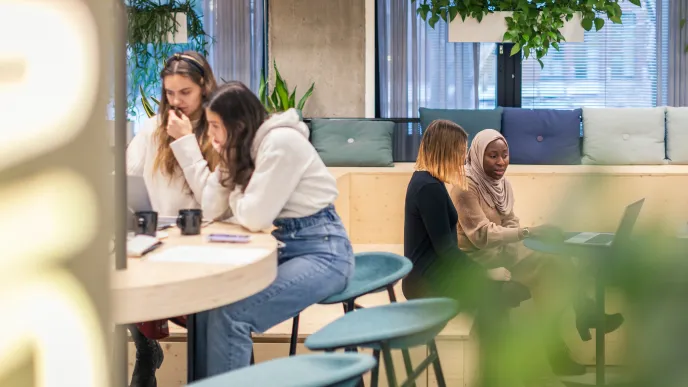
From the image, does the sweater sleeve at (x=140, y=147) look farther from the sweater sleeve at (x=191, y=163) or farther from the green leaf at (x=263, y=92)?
the green leaf at (x=263, y=92)

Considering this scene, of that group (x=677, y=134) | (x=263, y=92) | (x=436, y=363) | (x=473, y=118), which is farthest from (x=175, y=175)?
(x=677, y=134)

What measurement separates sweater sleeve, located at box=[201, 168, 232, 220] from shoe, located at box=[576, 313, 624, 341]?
226 centimetres

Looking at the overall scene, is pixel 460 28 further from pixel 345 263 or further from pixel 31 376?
pixel 31 376

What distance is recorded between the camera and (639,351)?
1.01 ft

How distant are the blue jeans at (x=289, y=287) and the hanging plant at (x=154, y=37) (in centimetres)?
489

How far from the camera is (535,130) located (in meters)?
6.68

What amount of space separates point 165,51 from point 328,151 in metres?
2.09

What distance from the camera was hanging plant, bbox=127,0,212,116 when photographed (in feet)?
23.9

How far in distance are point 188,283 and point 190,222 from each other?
688 mm

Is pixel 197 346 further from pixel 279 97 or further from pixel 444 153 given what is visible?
pixel 279 97

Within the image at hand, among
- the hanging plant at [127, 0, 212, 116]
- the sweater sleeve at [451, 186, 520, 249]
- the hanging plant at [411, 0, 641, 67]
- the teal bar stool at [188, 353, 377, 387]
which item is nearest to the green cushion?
the hanging plant at [411, 0, 641, 67]

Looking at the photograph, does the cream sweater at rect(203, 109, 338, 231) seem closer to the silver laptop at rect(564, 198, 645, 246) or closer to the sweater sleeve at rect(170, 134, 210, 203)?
the sweater sleeve at rect(170, 134, 210, 203)

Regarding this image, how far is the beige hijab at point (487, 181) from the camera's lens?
3572 mm

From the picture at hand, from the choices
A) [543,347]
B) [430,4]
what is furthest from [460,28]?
[543,347]
